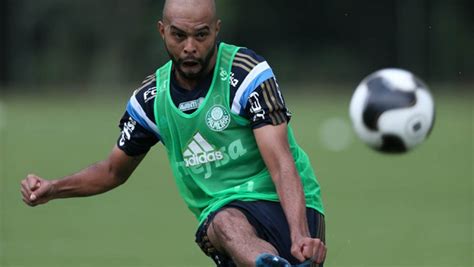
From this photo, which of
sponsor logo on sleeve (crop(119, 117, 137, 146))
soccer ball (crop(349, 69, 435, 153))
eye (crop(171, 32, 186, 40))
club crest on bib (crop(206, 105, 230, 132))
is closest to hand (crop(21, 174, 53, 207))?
sponsor logo on sleeve (crop(119, 117, 137, 146))

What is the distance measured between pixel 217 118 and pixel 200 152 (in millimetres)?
229

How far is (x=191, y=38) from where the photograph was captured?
5.79 metres

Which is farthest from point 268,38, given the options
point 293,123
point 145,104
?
point 145,104

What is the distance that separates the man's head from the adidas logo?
0.36 m

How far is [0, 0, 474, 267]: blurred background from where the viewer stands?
10375mm

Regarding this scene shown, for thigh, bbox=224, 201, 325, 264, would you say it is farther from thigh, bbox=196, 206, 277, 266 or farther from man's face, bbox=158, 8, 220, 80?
man's face, bbox=158, 8, 220, 80

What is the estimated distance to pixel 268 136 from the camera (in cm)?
571

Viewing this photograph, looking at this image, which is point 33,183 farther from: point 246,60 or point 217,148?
point 246,60

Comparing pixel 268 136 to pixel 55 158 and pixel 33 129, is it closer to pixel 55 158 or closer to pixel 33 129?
pixel 55 158

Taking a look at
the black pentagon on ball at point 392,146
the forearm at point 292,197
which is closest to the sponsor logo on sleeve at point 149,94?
the forearm at point 292,197

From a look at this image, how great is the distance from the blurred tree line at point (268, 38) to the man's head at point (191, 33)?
20.9 meters

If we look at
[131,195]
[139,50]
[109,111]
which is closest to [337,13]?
[139,50]

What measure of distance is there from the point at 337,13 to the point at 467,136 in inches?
413

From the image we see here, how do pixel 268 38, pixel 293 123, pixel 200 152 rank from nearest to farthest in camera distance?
1. pixel 200 152
2. pixel 293 123
3. pixel 268 38
